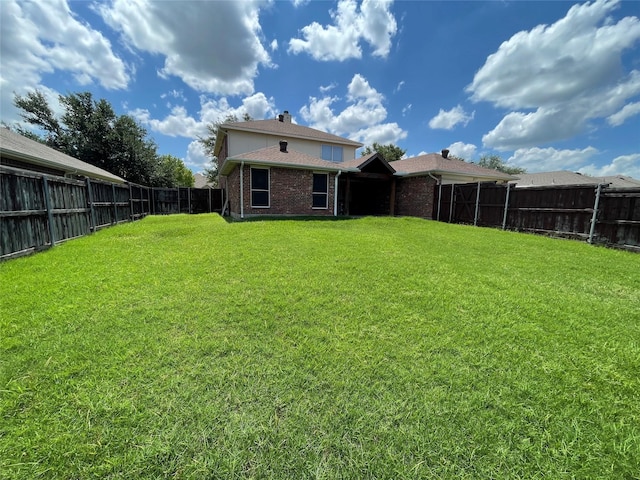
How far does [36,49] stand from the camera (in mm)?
13750

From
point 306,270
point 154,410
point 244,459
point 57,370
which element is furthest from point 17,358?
point 306,270

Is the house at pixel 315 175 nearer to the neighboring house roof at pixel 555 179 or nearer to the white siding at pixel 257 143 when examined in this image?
the white siding at pixel 257 143

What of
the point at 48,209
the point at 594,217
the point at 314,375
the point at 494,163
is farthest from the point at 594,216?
the point at 494,163

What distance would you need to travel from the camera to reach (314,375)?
241 cm

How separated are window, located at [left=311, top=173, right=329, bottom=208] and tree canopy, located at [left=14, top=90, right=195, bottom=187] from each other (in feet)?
72.6

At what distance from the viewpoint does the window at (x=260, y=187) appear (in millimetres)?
12188

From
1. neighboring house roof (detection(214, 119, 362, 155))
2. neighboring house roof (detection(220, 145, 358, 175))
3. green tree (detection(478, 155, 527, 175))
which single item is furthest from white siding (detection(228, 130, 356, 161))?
green tree (detection(478, 155, 527, 175))

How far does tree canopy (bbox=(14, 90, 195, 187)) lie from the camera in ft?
81.7

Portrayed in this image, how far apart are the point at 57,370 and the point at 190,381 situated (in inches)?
48.1

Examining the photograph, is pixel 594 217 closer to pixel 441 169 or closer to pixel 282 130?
pixel 441 169

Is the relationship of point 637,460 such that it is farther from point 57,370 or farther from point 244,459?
point 57,370

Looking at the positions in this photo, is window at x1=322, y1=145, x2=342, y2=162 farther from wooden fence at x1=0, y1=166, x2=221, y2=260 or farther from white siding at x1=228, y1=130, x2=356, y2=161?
wooden fence at x1=0, y1=166, x2=221, y2=260

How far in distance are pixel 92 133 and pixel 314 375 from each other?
33.0m

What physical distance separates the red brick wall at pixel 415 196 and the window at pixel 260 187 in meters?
9.25
